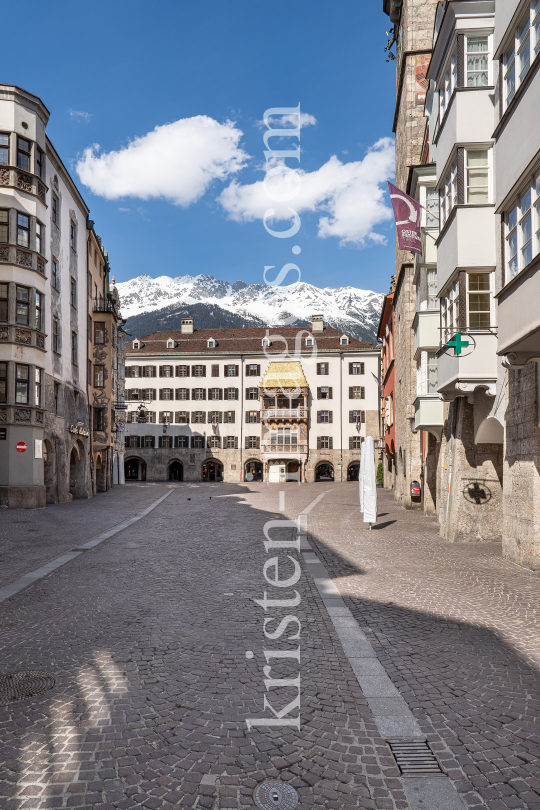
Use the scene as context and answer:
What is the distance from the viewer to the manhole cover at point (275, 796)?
12.5 ft

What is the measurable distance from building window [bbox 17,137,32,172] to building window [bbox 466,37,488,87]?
769 inches

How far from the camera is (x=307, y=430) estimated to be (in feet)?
207

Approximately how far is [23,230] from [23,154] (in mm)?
3371

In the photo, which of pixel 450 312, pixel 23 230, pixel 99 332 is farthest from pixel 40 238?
pixel 450 312

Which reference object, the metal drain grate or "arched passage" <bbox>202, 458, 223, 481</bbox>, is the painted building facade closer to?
"arched passage" <bbox>202, 458, 223, 481</bbox>

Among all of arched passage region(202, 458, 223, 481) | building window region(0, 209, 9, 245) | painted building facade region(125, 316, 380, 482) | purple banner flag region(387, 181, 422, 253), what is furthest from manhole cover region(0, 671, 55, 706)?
arched passage region(202, 458, 223, 481)

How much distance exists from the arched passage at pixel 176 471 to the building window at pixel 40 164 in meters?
41.9

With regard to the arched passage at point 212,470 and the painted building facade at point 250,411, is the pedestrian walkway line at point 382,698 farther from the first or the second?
the arched passage at point 212,470

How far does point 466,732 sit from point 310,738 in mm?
1265

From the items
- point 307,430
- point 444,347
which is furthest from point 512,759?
point 307,430

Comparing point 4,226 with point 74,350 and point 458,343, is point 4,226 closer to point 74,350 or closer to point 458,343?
point 74,350

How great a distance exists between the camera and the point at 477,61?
14594mm

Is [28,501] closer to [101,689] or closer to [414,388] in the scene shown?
[414,388]

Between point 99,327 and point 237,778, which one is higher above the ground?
point 99,327
